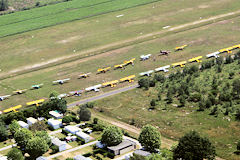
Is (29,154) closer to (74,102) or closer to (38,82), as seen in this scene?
(74,102)

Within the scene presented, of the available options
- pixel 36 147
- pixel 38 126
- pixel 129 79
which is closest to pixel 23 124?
pixel 38 126

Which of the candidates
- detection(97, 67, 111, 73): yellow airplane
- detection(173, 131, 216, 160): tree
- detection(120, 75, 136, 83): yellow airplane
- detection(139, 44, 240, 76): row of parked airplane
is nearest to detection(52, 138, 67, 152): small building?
detection(173, 131, 216, 160): tree

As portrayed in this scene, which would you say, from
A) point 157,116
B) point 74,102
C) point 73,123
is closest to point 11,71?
point 74,102

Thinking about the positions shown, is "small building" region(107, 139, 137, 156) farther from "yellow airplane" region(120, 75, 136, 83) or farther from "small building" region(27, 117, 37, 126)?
"yellow airplane" region(120, 75, 136, 83)

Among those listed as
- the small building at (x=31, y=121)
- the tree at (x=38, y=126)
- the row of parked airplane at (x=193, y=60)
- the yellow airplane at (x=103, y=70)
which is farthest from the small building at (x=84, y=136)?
the yellow airplane at (x=103, y=70)

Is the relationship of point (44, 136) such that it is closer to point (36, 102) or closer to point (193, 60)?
point (36, 102)
